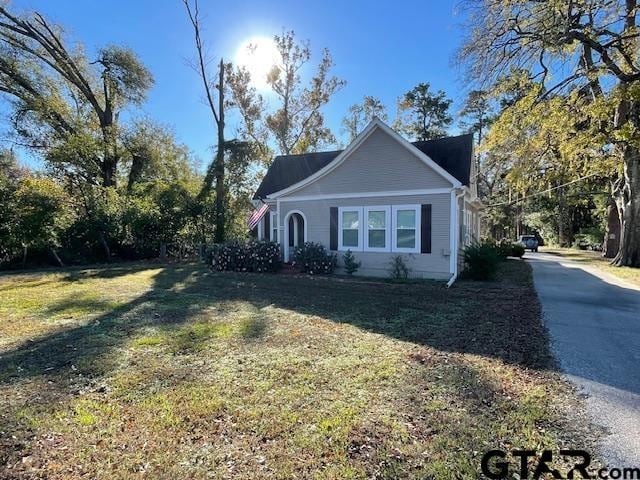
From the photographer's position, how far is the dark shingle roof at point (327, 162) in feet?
43.2

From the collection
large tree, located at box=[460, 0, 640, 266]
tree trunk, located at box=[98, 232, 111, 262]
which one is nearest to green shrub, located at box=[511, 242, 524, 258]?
large tree, located at box=[460, 0, 640, 266]

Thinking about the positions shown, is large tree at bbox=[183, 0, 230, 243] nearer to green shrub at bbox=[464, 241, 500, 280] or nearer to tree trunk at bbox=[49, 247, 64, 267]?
tree trunk at bbox=[49, 247, 64, 267]

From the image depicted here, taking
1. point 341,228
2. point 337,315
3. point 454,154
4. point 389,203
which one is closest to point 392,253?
point 389,203

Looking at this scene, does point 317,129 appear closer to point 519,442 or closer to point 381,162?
point 381,162

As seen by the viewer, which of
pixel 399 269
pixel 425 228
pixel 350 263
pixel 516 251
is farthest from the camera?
pixel 516 251

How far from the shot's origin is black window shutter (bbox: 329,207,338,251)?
43.5 feet

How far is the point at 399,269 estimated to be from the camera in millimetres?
12039

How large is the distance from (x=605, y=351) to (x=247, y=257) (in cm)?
1135

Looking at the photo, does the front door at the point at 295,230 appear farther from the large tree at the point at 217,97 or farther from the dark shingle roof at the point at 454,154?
the dark shingle roof at the point at 454,154

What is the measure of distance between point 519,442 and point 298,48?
99.9 ft

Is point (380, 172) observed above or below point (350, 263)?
above

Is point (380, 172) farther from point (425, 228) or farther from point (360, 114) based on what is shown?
point (360, 114)

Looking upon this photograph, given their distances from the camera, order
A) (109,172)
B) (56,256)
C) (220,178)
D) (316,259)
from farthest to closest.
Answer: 1. (109,172)
2. (220,178)
3. (56,256)
4. (316,259)

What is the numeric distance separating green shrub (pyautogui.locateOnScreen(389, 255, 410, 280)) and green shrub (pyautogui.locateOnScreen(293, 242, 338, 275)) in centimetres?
213
